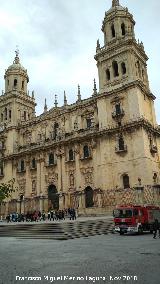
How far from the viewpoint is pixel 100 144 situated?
126ft

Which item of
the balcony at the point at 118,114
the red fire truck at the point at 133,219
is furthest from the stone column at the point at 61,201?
the red fire truck at the point at 133,219

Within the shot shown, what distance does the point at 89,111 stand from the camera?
41875 millimetres

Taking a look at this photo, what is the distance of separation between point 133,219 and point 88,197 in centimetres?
1694

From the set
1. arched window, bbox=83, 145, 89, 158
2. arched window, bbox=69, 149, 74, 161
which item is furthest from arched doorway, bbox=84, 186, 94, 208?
arched window, bbox=69, 149, 74, 161

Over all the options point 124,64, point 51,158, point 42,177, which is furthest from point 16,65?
point 42,177

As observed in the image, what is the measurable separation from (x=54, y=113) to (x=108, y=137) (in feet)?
37.0

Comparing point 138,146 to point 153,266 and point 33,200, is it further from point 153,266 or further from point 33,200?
point 153,266

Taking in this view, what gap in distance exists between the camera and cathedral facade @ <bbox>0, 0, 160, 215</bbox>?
117 ft

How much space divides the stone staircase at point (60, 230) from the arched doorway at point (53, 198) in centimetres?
A: 1465

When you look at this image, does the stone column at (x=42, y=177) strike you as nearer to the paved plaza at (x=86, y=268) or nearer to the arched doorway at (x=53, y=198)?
the arched doorway at (x=53, y=198)

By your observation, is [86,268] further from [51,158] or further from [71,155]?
[51,158]

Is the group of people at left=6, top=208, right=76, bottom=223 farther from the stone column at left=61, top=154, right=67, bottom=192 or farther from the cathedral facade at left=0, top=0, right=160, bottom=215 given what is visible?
the cathedral facade at left=0, top=0, right=160, bottom=215

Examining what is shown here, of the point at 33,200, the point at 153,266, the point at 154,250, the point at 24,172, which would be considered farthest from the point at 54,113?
the point at 153,266

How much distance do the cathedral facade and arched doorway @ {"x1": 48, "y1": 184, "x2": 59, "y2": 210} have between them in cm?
13
